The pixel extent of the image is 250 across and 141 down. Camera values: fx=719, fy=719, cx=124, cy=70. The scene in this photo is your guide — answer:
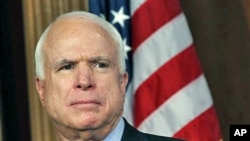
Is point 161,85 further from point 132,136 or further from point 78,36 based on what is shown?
point 78,36

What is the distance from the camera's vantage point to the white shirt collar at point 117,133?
1598 mm

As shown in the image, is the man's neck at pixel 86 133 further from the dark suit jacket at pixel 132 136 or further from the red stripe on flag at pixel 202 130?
the red stripe on flag at pixel 202 130

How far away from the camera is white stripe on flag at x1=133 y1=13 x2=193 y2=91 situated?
10.8ft

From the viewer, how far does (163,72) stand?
10.8ft

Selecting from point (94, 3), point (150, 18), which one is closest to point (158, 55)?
point (150, 18)

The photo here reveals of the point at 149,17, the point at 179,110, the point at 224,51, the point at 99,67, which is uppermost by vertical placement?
the point at 149,17

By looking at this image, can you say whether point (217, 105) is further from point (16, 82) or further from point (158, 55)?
point (16, 82)

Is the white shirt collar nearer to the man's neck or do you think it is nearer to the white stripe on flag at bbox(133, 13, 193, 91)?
the man's neck

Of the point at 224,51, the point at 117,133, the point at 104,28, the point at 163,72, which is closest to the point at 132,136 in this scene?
the point at 117,133

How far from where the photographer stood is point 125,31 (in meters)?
3.31

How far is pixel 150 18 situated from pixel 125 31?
13 centimetres

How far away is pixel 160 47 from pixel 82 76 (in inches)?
73.4

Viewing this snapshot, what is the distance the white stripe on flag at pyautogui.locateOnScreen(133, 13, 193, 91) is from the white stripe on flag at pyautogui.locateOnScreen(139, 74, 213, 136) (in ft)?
0.52

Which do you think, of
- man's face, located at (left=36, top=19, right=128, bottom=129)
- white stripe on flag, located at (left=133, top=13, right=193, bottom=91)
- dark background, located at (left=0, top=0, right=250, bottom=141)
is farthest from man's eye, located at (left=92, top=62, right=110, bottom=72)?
dark background, located at (left=0, top=0, right=250, bottom=141)
